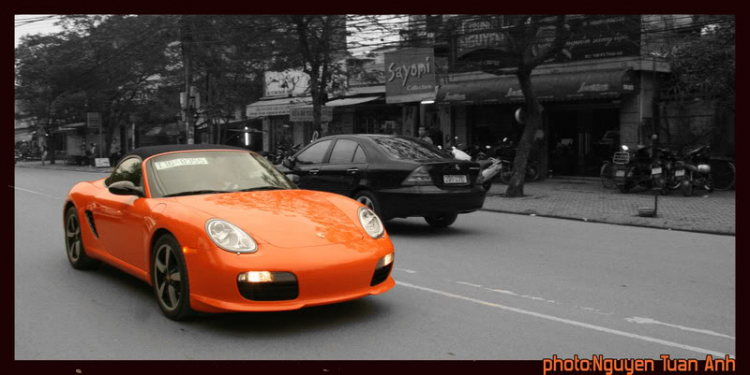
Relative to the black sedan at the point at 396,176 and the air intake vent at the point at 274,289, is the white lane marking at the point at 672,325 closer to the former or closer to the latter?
the air intake vent at the point at 274,289

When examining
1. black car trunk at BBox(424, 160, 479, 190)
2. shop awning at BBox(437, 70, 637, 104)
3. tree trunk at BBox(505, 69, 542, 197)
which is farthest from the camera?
shop awning at BBox(437, 70, 637, 104)

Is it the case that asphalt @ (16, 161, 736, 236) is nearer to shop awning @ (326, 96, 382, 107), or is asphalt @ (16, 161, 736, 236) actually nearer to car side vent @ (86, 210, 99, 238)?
car side vent @ (86, 210, 99, 238)

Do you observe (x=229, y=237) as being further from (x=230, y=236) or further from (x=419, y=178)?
(x=419, y=178)

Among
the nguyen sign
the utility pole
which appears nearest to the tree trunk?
the nguyen sign

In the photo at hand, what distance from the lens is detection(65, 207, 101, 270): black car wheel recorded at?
7.20 metres

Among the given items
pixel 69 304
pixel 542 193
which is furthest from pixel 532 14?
pixel 69 304

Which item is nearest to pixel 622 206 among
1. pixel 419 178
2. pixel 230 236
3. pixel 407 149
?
pixel 407 149

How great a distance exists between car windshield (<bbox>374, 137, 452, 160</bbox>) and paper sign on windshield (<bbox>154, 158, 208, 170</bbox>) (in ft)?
13.9

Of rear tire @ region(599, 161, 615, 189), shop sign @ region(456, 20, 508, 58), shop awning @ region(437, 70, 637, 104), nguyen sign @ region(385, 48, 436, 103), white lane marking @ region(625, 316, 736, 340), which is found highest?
shop sign @ region(456, 20, 508, 58)

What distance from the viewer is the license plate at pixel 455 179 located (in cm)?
1000

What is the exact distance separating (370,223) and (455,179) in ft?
14.9

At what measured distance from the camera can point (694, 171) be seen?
1709 cm

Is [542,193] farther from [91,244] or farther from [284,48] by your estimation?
[91,244]

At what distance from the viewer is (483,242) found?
31.6 feet
